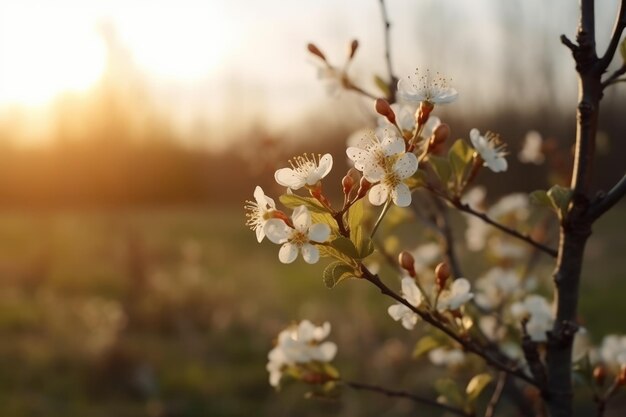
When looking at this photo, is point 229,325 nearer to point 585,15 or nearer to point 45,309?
point 45,309

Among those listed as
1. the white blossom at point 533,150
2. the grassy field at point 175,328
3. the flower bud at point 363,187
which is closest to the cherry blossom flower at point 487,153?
the flower bud at point 363,187

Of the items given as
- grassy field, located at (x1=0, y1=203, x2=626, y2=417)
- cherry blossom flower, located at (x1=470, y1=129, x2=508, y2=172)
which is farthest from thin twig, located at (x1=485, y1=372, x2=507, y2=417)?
grassy field, located at (x1=0, y1=203, x2=626, y2=417)

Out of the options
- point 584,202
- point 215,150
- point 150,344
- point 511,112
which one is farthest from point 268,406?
point 215,150

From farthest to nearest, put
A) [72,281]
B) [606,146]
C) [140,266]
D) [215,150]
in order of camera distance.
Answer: [215,150] < [72,281] < [140,266] < [606,146]

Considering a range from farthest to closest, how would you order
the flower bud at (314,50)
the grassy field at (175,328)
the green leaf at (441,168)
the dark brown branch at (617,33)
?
1. the grassy field at (175,328)
2. the flower bud at (314,50)
3. the green leaf at (441,168)
4. the dark brown branch at (617,33)

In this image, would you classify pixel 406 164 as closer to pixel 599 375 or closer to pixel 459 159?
pixel 459 159

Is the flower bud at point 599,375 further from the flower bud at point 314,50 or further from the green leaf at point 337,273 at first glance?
the flower bud at point 314,50
